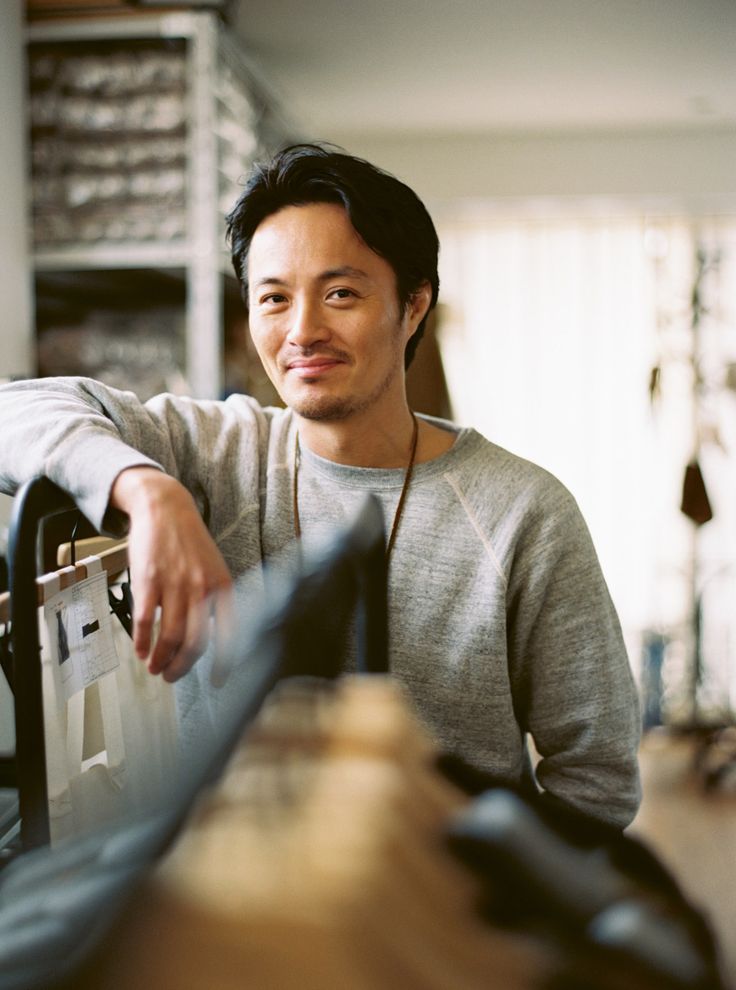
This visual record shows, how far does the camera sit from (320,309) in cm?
117

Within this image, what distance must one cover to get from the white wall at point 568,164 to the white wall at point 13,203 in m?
2.14

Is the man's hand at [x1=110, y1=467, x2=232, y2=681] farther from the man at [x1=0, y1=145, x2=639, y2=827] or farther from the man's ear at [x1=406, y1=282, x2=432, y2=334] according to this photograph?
the man's ear at [x1=406, y1=282, x2=432, y2=334]

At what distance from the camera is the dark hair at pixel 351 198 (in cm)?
115

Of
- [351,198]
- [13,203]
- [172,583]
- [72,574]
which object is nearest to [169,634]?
[172,583]

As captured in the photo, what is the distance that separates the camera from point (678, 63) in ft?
10.9

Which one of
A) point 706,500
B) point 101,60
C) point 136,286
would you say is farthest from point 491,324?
point 101,60

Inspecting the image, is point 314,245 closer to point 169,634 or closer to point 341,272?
point 341,272

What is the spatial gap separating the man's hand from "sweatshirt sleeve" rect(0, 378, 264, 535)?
0.08m

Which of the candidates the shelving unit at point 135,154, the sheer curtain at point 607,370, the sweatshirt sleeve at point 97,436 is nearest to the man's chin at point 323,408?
the sweatshirt sleeve at point 97,436

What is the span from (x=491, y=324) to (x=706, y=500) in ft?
4.59

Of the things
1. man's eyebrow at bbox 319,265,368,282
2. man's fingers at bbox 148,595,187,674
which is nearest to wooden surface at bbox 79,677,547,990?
man's fingers at bbox 148,595,187,674

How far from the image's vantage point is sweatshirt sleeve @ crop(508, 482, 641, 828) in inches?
45.6

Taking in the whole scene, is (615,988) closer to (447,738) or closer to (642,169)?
(447,738)

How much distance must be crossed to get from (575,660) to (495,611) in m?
0.12
